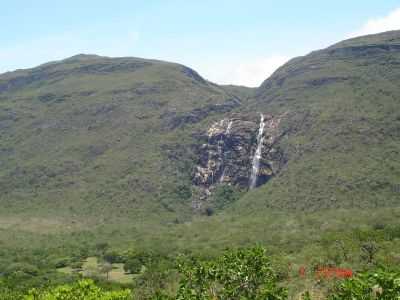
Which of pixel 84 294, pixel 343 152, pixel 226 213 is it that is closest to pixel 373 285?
pixel 84 294

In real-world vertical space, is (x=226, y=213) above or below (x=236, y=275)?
below

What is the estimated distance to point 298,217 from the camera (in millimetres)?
137375

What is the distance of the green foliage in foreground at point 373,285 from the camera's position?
24375mm

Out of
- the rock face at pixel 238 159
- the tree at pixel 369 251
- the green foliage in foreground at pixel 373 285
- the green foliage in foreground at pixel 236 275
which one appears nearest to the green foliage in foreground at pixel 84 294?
the green foliage in foreground at pixel 236 275

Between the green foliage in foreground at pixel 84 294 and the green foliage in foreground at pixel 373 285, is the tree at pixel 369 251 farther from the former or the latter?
the green foliage in foreground at pixel 373 285

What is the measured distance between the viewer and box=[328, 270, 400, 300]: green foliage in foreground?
2438cm

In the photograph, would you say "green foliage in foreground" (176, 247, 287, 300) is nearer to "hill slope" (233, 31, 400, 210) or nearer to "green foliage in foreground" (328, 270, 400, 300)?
"green foliage in foreground" (328, 270, 400, 300)

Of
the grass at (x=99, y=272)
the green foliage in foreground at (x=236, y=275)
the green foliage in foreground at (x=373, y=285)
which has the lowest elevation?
the grass at (x=99, y=272)

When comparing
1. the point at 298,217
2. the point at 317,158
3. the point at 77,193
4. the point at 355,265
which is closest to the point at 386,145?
the point at 317,158

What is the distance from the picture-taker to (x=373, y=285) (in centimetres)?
2619

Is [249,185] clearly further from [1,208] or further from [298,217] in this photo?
[1,208]

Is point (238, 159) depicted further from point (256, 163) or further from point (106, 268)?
point (106, 268)

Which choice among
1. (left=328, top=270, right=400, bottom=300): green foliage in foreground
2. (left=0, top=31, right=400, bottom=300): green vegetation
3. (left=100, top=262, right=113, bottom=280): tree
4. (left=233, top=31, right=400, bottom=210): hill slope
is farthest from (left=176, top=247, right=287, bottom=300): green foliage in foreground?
(left=233, top=31, right=400, bottom=210): hill slope

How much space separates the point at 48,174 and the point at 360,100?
120845 mm
